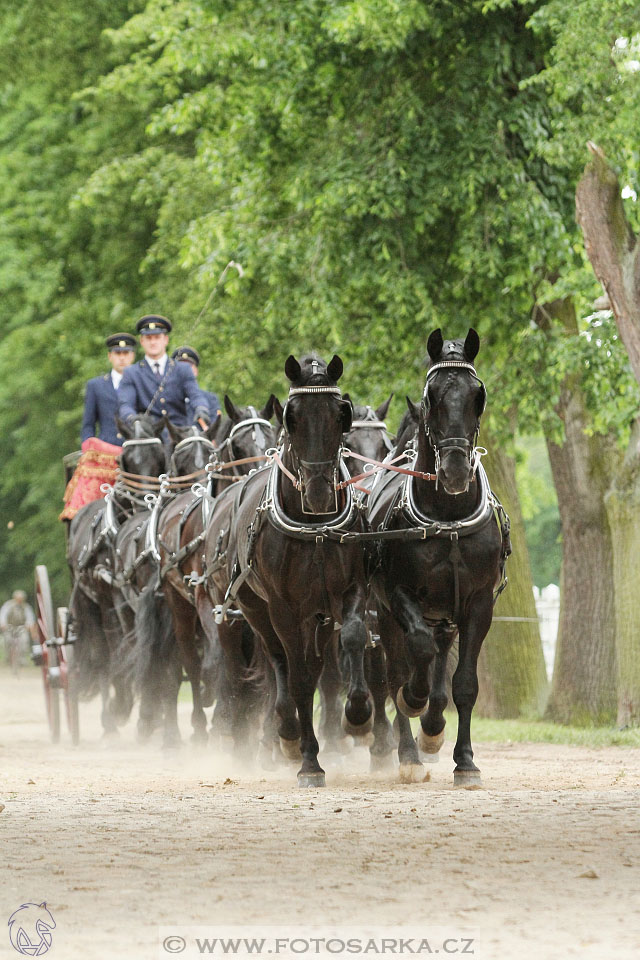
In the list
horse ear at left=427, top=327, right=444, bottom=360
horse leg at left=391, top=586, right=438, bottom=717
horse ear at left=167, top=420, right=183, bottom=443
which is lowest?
horse leg at left=391, top=586, right=438, bottom=717

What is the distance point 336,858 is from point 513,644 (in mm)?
10920

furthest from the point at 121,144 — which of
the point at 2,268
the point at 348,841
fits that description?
the point at 348,841

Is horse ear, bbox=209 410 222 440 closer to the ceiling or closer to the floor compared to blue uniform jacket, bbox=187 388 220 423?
closer to the floor

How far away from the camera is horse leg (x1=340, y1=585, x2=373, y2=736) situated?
368 inches

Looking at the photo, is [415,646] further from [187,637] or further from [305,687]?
[187,637]

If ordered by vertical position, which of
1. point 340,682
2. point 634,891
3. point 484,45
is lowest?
point 634,891

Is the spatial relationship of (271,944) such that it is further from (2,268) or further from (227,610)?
(2,268)

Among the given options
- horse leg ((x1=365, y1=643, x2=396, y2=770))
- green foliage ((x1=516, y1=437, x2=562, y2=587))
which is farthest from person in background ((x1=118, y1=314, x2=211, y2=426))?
green foliage ((x1=516, y1=437, x2=562, y2=587))

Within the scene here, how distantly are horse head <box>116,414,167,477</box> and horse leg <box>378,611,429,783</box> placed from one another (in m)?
4.56

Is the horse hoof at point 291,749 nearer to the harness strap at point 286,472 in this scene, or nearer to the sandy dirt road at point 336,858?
the sandy dirt road at point 336,858

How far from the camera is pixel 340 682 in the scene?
1198cm

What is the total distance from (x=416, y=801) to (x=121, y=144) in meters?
17.8

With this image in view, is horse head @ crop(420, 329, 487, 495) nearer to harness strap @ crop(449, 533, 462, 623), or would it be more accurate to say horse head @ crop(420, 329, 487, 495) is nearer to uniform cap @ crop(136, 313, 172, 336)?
harness strap @ crop(449, 533, 462, 623)

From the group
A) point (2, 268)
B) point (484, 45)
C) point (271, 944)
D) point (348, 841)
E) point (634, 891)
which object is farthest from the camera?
point (2, 268)
